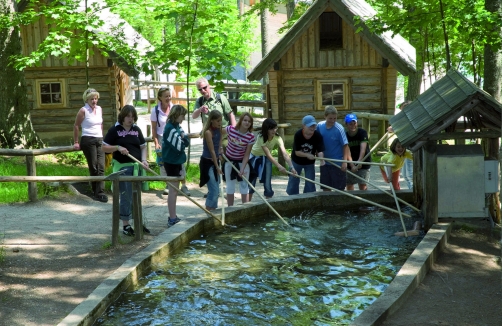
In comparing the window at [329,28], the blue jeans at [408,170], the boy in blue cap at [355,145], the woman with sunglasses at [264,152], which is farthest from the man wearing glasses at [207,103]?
the window at [329,28]

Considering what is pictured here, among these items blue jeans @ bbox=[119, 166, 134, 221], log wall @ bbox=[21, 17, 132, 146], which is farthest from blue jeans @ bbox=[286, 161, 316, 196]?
log wall @ bbox=[21, 17, 132, 146]

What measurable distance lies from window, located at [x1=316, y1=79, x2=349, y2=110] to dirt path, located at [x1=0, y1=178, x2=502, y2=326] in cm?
1017

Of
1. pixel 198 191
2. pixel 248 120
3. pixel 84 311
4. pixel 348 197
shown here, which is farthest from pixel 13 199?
pixel 84 311

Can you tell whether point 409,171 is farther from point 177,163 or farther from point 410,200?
point 177,163

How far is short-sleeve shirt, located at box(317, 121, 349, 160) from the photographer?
11812 mm

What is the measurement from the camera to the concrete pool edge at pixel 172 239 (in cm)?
655

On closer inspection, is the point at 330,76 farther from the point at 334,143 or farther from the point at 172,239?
the point at 172,239

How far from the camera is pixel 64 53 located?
16156 millimetres

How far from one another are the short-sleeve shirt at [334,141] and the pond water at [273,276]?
128 cm

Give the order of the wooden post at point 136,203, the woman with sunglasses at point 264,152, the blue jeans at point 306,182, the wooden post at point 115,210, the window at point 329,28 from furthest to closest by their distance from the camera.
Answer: the window at point 329,28
the blue jeans at point 306,182
the woman with sunglasses at point 264,152
the wooden post at point 136,203
the wooden post at point 115,210

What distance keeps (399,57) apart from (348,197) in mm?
8441

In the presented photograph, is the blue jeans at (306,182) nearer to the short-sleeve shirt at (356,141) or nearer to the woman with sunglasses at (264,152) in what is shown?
the woman with sunglasses at (264,152)

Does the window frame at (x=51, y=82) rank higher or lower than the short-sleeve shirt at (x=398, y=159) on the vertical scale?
higher

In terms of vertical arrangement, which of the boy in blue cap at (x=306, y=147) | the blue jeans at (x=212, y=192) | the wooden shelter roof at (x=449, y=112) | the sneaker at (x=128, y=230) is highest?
the wooden shelter roof at (x=449, y=112)
